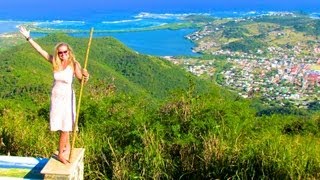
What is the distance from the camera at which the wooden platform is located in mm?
3363

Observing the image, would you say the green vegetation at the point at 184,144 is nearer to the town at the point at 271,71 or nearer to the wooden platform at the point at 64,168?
the wooden platform at the point at 64,168

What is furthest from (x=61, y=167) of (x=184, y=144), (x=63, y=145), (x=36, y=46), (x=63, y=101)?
(x=184, y=144)

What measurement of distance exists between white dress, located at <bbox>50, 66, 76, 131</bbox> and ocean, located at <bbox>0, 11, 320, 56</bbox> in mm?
61862

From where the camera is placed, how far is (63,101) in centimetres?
366

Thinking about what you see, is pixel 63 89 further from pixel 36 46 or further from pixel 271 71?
pixel 271 71

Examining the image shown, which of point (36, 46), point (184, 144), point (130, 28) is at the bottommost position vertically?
point (130, 28)

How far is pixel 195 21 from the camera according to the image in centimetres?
9531

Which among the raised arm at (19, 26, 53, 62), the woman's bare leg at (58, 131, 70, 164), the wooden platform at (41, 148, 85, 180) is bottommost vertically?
the wooden platform at (41, 148, 85, 180)

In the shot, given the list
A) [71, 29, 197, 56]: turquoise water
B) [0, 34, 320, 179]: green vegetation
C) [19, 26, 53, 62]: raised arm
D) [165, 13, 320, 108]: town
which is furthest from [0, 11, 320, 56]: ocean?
[19, 26, 53, 62]: raised arm

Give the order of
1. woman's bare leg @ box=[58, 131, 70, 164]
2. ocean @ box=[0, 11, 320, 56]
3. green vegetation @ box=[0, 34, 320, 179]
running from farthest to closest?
ocean @ box=[0, 11, 320, 56]
green vegetation @ box=[0, 34, 320, 179]
woman's bare leg @ box=[58, 131, 70, 164]

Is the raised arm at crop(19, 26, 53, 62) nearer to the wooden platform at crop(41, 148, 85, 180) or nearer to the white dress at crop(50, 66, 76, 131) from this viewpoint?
the white dress at crop(50, 66, 76, 131)

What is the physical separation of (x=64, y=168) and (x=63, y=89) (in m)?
0.60

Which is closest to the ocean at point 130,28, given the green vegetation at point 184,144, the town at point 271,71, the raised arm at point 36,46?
the town at point 271,71

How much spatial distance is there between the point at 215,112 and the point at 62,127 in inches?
93.2
